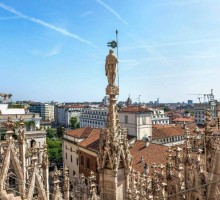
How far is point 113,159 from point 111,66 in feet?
9.10

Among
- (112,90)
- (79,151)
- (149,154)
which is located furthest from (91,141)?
(112,90)

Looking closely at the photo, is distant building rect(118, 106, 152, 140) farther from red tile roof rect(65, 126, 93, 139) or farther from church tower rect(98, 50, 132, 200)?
church tower rect(98, 50, 132, 200)

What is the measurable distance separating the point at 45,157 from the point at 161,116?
102839 mm

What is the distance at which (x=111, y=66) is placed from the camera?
8.66 m

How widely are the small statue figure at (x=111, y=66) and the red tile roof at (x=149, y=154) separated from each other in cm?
2591

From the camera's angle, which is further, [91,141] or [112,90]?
[91,141]

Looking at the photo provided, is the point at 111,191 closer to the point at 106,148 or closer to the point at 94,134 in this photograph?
the point at 106,148

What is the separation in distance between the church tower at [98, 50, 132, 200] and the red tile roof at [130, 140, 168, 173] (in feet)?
83.7

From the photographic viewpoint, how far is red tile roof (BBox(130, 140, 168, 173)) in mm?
35312

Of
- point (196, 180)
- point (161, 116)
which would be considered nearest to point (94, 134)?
point (196, 180)

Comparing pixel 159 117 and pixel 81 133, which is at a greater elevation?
pixel 159 117

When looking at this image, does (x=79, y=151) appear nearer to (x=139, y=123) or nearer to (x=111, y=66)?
(x=139, y=123)

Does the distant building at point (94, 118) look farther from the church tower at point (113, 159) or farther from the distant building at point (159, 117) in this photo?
the church tower at point (113, 159)

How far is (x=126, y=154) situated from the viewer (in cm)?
827
